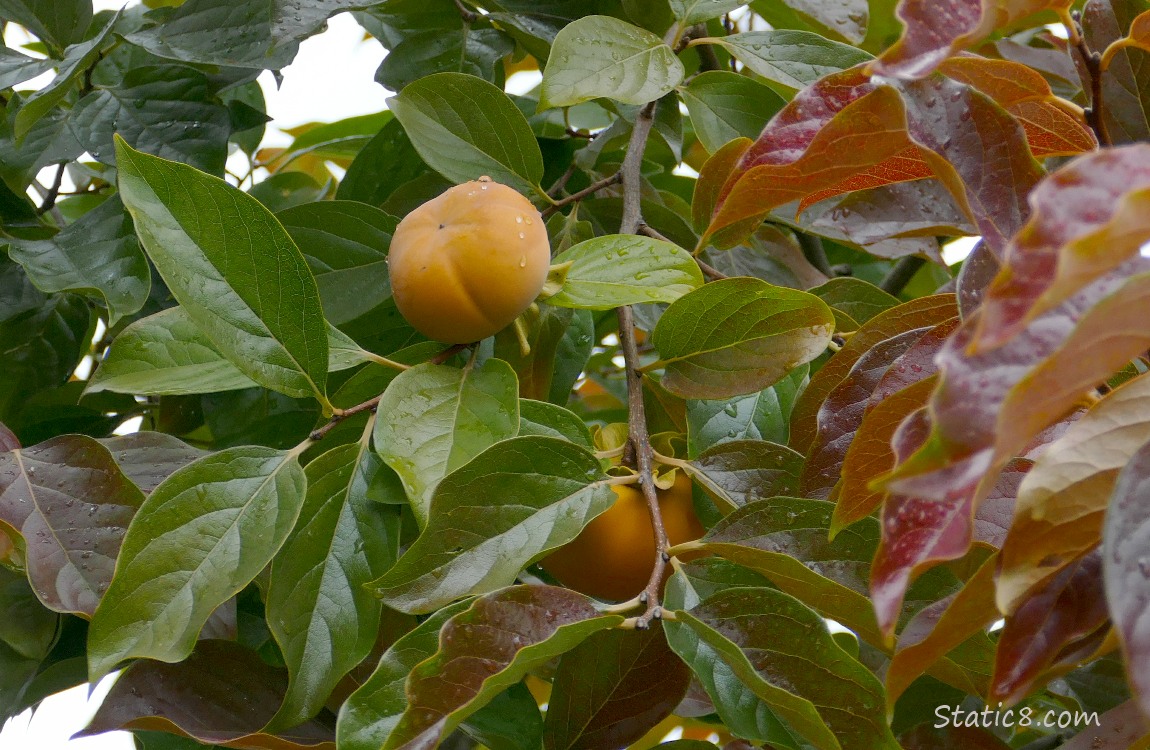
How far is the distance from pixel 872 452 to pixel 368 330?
0.41 meters

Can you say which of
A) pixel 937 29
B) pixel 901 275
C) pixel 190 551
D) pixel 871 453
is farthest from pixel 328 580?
pixel 901 275

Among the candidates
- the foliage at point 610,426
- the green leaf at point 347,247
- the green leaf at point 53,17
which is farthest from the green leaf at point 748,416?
the green leaf at point 53,17

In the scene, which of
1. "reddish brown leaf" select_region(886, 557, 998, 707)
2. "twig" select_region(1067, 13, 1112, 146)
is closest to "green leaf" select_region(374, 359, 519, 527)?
"reddish brown leaf" select_region(886, 557, 998, 707)

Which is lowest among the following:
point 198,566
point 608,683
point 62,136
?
point 608,683

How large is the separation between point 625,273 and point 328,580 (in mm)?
235

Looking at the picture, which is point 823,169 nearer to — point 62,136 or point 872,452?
point 872,452

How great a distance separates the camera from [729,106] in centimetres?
74

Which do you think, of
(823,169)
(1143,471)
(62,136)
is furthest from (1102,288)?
(62,136)

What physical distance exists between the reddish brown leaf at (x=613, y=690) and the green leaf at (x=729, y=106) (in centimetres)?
35

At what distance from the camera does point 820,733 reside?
0.43m

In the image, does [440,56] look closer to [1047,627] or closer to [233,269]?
[233,269]

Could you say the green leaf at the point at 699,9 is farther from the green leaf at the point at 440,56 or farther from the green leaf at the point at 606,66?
the green leaf at the point at 440,56

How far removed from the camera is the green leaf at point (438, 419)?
1.67ft

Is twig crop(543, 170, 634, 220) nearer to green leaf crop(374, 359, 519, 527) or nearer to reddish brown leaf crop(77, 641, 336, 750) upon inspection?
green leaf crop(374, 359, 519, 527)
